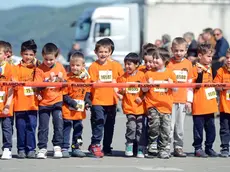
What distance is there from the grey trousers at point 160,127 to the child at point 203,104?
64cm

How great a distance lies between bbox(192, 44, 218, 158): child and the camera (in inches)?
676

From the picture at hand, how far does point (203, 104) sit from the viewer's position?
17.2m

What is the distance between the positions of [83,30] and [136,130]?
2914cm

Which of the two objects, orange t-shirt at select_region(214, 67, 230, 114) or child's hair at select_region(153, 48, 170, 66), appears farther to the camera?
orange t-shirt at select_region(214, 67, 230, 114)

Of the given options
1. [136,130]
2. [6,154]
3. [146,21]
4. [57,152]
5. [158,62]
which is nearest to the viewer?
[6,154]

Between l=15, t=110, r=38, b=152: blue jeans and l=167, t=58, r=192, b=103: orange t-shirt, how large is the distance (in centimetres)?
220

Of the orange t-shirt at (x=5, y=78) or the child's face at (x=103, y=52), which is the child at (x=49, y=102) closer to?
the orange t-shirt at (x=5, y=78)

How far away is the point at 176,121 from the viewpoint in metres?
17.2

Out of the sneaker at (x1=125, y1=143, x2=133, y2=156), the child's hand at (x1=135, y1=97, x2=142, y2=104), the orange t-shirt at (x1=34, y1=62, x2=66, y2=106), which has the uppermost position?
the orange t-shirt at (x1=34, y1=62, x2=66, y2=106)

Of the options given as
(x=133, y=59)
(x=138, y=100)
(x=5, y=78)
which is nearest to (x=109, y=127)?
(x=138, y=100)

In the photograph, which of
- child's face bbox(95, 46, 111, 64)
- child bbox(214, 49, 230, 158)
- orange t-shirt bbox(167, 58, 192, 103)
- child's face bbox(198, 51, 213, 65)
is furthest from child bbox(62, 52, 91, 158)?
child bbox(214, 49, 230, 158)

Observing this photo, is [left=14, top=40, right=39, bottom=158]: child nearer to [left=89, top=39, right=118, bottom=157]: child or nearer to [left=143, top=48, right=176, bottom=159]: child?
[left=89, top=39, right=118, bottom=157]: child

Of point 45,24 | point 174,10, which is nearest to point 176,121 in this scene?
point 174,10

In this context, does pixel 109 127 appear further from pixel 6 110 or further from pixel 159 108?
pixel 6 110
